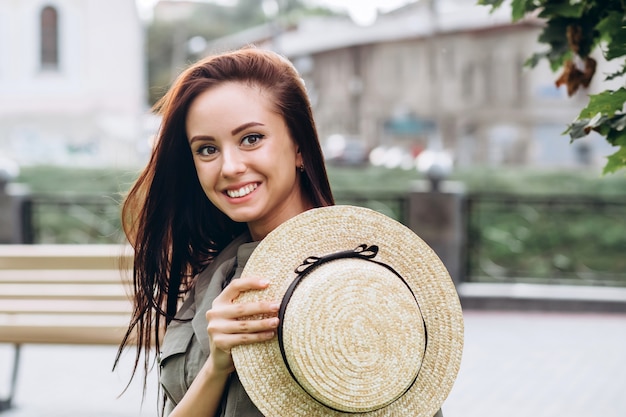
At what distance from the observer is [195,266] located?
7.40 ft

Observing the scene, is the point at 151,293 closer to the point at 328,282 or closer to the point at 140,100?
the point at 328,282

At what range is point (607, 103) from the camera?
2115 millimetres

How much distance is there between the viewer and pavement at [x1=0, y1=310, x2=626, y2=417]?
20.1 feet

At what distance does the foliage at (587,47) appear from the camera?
214cm

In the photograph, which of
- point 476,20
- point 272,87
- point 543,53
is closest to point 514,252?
point 543,53

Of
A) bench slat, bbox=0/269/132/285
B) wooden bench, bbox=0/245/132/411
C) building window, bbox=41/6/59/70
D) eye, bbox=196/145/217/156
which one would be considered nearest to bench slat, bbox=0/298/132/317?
wooden bench, bbox=0/245/132/411

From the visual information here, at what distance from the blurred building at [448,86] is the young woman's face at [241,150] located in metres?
Result: 34.9

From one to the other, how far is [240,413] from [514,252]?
1060 centimetres

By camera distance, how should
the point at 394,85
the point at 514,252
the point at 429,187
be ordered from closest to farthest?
the point at 429,187
the point at 514,252
the point at 394,85

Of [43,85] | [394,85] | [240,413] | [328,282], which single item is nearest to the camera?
[328,282]

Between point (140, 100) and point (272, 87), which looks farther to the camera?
point (140, 100)

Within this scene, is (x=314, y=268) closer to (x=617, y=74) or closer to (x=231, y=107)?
(x=231, y=107)

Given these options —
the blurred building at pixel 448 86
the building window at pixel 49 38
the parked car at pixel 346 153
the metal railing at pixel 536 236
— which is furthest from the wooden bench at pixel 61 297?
the blurred building at pixel 448 86

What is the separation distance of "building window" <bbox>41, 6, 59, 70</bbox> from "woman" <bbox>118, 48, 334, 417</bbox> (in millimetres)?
34113
